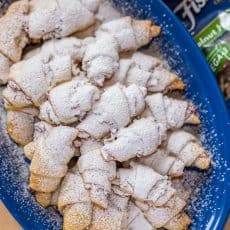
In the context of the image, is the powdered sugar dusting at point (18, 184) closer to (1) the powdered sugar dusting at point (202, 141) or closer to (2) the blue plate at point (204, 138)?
(2) the blue plate at point (204, 138)

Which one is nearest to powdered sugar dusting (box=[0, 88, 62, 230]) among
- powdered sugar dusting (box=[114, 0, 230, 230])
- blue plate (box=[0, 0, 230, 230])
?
blue plate (box=[0, 0, 230, 230])

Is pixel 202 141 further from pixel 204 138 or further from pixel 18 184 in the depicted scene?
pixel 18 184

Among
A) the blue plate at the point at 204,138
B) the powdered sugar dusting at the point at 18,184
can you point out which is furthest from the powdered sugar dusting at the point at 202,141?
the powdered sugar dusting at the point at 18,184

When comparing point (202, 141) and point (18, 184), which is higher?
point (202, 141)

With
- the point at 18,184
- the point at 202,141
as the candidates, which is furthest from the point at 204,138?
the point at 18,184

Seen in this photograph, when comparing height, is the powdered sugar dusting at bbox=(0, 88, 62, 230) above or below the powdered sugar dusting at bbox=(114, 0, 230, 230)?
below

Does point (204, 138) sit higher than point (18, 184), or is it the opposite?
point (204, 138)

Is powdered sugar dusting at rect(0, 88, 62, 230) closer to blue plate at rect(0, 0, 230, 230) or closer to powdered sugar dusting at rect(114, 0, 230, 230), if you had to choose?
blue plate at rect(0, 0, 230, 230)

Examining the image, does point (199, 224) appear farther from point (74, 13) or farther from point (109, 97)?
point (74, 13)
